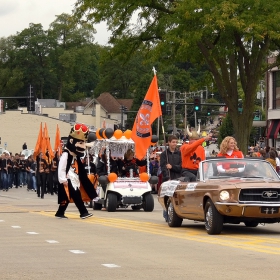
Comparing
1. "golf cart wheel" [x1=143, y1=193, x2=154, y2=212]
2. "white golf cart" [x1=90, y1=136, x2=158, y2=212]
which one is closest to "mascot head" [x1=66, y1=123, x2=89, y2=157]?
"white golf cart" [x1=90, y1=136, x2=158, y2=212]

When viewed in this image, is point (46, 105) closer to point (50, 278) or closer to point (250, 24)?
point (250, 24)

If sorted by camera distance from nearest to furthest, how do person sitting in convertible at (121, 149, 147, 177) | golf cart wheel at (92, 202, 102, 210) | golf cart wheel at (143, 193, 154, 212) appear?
golf cart wheel at (143, 193, 154, 212) < person sitting in convertible at (121, 149, 147, 177) < golf cart wheel at (92, 202, 102, 210)

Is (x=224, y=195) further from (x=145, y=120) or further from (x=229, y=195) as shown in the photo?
(x=145, y=120)

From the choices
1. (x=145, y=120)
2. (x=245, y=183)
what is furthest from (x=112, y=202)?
(x=245, y=183)

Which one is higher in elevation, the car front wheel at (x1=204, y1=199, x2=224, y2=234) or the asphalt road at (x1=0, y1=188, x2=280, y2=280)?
the car front wheel at (x1=204, y1=199, x2=224, y2=234)

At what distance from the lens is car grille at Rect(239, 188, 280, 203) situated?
1555 cm

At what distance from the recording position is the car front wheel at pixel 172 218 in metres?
17.9

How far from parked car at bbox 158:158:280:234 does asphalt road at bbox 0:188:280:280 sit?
0.97 ft

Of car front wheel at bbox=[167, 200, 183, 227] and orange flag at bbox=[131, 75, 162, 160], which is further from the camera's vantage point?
orange flag at bbox=[131, 75, 162, 160]

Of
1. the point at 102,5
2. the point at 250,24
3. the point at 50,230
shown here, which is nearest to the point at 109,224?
the point at 50,230

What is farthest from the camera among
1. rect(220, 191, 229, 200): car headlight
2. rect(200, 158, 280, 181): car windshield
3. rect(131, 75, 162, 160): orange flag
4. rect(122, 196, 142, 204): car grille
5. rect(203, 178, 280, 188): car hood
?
rect(122, 196, 142, 204): car grille

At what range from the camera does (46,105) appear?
126m

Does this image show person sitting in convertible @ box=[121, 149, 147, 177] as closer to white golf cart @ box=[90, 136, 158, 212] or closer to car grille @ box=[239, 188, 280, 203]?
white golf cart @ box=[90, 136, 158, 212]

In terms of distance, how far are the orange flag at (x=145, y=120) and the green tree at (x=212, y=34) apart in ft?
44.1
